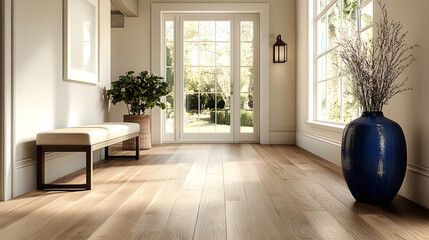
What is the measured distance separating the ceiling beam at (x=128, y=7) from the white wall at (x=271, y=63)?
12cm

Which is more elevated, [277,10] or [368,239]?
[277,10]

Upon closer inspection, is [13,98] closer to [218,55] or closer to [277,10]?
[218,55]

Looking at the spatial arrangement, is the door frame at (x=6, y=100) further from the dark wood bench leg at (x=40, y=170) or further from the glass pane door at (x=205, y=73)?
the glass pane door at (x=205, y=73)

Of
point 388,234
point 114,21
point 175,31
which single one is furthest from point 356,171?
point 114,21

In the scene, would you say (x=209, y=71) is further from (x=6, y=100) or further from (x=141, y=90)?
(x=6, y=100)

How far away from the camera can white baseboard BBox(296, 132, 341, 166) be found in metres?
3.79

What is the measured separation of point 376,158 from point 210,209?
3.37ft

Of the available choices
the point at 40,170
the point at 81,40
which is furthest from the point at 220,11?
the point at 40,170

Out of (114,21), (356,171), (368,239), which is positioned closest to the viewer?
(368,239)

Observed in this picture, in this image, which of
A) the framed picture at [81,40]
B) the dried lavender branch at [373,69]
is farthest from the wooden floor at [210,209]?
the framed picture at [81,40]

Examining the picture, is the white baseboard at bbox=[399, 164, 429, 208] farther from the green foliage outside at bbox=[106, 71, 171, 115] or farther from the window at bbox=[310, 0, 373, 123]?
the green foliage outside at bbox=[106, 71, 171, 115]

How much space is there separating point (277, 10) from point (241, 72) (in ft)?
3.87

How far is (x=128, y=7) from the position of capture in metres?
5.19

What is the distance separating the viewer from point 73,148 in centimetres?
264
